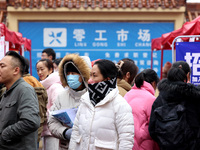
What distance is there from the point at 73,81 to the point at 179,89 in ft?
4.22

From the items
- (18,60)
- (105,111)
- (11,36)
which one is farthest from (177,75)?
(11,36)

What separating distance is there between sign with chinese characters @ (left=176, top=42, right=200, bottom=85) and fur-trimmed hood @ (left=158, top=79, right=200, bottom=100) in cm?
269

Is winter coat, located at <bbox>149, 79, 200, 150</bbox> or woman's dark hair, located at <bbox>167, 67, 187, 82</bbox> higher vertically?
woman's dark hair, located at <bbox>167, 67, 187, 82</bbox>

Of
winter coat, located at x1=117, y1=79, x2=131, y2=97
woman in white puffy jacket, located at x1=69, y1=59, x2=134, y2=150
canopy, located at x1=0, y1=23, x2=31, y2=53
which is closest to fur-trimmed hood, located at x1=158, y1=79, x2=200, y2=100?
woman in white puffy jacket, located at x1=69, y1=59, x2=134, y2=150

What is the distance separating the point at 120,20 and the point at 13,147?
13.5 metres

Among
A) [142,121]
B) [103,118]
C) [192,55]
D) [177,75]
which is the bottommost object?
[142,121]

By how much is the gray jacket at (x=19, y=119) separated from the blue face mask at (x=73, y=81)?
1.07 meters

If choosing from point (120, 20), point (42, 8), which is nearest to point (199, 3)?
point (120, 20)

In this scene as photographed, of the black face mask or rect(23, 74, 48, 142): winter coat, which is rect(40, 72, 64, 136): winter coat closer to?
rect(23, 74, 48, 142): winter coat

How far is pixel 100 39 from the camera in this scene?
1631 cm

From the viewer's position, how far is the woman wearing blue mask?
442cm

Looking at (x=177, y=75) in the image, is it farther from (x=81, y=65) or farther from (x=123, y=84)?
(x=81, y=65)

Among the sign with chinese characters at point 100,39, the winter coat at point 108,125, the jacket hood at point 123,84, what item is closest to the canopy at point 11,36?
the jacket hood at point 123,84

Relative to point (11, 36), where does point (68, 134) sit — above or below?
below
